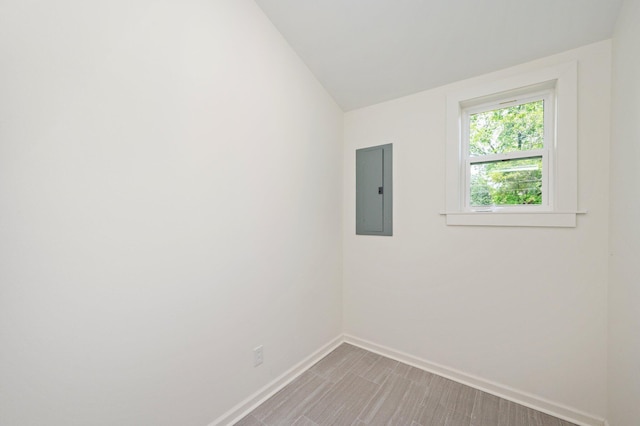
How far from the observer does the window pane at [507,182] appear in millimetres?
1787

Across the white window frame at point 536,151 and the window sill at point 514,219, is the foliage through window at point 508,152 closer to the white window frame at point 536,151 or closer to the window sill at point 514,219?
the white window frame at point 536,151

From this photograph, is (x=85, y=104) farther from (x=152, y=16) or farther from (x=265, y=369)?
(x=265, y=369)

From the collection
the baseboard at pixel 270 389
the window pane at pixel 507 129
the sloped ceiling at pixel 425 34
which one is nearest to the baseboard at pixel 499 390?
the baseboard at pixel 270 389

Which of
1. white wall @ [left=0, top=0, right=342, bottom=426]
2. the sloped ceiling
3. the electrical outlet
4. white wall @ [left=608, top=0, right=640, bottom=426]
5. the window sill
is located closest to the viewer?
white wall @ [left=0, top=0, right=342, bottom=426]

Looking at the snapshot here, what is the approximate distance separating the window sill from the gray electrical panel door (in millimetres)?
502

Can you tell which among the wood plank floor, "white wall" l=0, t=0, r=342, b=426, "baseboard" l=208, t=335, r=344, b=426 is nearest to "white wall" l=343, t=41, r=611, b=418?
the wood plank floor

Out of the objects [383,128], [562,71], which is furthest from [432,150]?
[562,71]

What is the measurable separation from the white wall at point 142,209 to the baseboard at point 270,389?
65 mm

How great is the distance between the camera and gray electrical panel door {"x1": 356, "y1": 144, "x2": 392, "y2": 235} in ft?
7.55

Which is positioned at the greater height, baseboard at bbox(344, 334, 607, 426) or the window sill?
the window sill

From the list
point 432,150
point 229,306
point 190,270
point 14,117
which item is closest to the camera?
point 14,117

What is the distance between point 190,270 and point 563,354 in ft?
7.48

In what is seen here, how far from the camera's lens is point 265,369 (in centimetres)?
178

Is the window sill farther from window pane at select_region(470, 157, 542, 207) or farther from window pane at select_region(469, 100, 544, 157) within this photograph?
window pane at select_region(469, 100, 544, 157)
